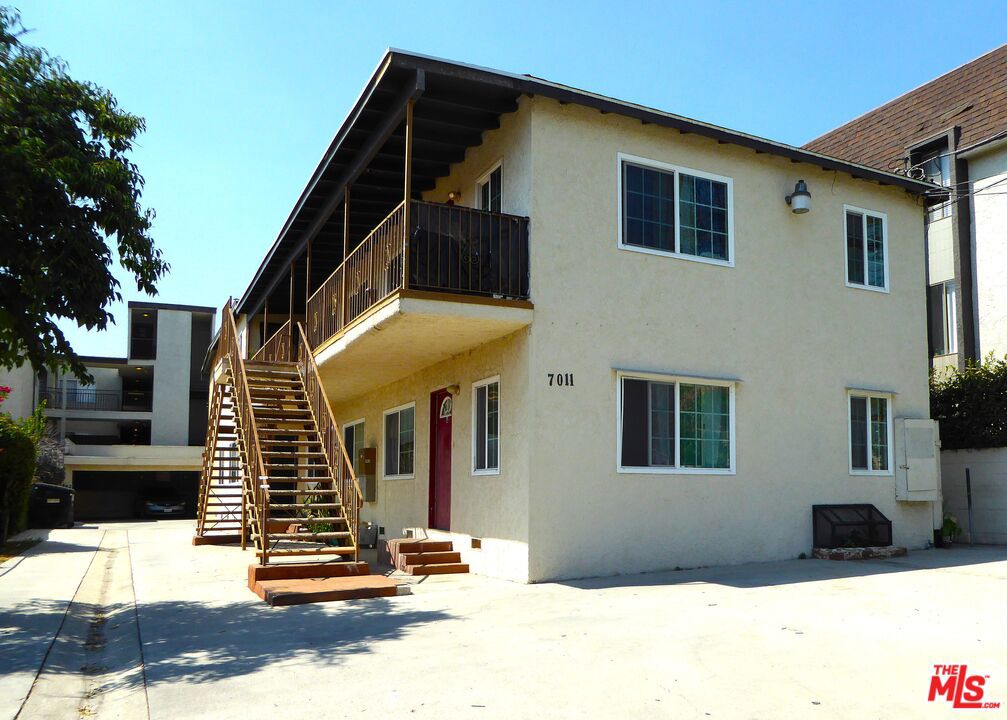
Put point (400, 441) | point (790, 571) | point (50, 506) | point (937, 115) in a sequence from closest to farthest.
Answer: point (790, 571), point (400, 441), point (937, 115), point (50, 506)

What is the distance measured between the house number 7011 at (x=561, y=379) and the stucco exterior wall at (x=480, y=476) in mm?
335

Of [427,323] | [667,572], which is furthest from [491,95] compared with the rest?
[667,572]

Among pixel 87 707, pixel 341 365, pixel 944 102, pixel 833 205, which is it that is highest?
pixel 944 102

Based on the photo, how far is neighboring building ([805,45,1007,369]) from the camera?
17.1 m

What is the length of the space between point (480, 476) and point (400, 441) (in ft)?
14.3

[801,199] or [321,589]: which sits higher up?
[801,199]

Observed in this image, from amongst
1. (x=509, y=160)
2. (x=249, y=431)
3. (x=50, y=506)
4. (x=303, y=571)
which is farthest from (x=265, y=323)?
(x=303, y=571)

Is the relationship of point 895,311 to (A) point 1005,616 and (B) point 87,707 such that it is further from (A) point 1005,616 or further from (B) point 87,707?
(B) point 87,707

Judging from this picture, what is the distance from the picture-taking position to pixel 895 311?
14.4 m

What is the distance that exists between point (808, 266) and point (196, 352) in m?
38.4

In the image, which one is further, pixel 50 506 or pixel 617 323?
pixel 50 506

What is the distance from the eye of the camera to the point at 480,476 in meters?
11.8

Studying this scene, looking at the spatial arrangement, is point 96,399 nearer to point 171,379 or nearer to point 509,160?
point 171,379

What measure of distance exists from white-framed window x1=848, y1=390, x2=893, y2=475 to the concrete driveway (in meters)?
2.74
